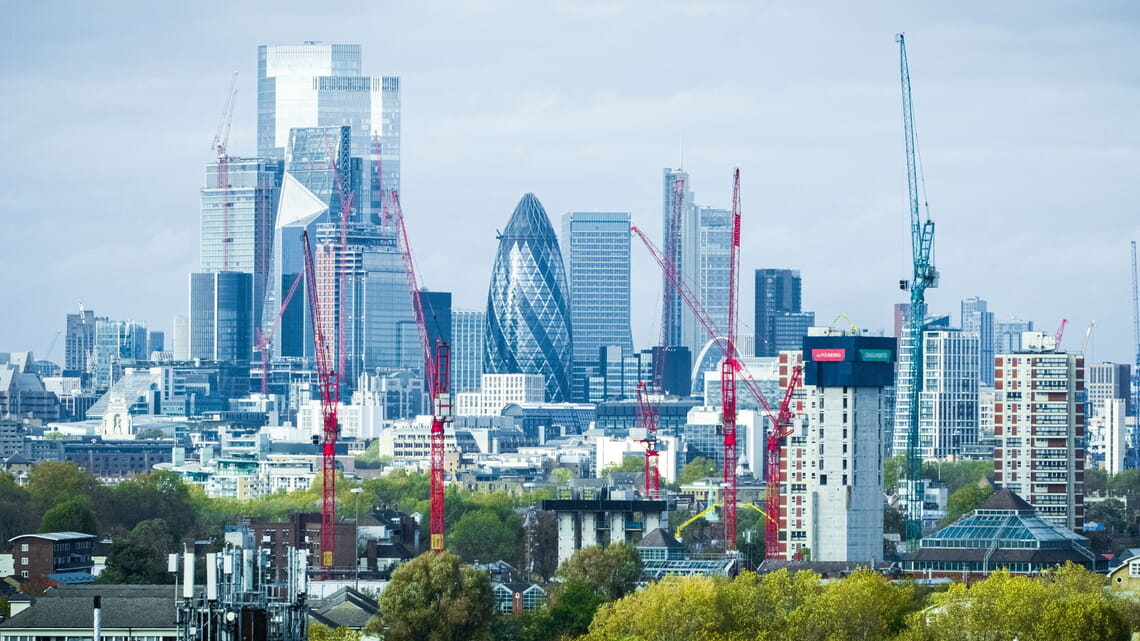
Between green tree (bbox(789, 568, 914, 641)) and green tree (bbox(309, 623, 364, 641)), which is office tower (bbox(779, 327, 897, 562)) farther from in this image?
green tree (bbox(309, 623, 364, 641))

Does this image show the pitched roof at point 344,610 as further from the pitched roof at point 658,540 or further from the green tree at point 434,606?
the pitched roof at point 658,540

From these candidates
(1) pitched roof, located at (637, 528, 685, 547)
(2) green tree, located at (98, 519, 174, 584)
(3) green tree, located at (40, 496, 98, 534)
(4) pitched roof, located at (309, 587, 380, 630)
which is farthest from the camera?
(3) green tree, located at (40, 496, 98, 534)

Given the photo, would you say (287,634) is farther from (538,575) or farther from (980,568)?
(538,575)

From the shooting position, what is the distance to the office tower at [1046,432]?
194625 mm

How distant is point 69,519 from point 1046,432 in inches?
2505

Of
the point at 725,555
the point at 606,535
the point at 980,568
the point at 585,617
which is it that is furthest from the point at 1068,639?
the point at 725,555

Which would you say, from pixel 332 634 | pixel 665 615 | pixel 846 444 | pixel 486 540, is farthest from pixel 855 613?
pixel 486 540

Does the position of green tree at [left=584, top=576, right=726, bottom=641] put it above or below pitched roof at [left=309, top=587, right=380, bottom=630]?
above

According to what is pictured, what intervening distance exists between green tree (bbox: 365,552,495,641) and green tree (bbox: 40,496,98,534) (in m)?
52.5

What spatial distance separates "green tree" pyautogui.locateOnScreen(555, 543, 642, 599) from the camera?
140750 mm

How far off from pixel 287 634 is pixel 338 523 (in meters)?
106

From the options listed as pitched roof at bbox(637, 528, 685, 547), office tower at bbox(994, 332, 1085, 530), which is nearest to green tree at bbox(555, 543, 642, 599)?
pitched roof at bbox(637, 528, 685, 547)

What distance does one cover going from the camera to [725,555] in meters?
180

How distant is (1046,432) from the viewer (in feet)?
642
